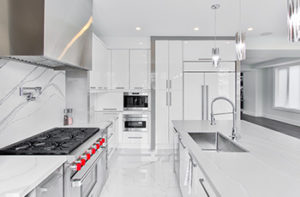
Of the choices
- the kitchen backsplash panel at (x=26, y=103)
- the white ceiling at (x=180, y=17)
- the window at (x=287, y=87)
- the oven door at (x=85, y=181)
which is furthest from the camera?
the window at (x=287, y=87)

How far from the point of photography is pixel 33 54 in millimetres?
1347

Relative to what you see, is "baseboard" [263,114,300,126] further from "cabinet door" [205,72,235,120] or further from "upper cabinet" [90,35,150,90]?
"upper cabinet" [90,35,150,90]

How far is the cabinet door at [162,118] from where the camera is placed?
4.10 metres

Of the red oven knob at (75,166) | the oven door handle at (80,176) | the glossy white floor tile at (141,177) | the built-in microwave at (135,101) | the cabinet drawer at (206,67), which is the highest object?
the cabinet drawer at (206,67)

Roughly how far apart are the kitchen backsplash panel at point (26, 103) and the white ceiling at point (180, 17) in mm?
1340

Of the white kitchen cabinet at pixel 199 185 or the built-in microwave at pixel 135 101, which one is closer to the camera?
the white kitchen cabinet at pixel 199 185

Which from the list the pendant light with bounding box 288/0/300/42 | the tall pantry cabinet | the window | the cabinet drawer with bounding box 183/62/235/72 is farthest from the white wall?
the pendant light with bounding box 288/0/300/42

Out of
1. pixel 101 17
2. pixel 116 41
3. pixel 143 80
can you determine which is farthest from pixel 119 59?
pixel 101 17

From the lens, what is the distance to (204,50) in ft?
13.5

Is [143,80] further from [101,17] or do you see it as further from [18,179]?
[18,179]

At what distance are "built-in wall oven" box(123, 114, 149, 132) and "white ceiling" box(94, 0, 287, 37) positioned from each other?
176 cm

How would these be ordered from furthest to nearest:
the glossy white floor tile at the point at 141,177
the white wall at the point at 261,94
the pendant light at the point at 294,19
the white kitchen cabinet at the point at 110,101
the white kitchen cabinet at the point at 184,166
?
the white wall at the point at 261,94
the white kitchen cabinet at the point at 110,101
the glossy white floor tile at the point at 141,177
the white kitchen cabinet at the point at 184,166
the pendant light at the point at 294,19

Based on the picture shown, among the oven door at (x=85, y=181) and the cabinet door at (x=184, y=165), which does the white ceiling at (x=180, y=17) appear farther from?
the oven door at (x=85, y=181)

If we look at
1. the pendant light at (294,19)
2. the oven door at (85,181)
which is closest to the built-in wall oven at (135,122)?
the oven door at (85,181)
